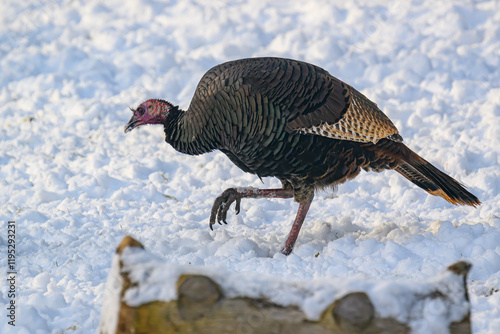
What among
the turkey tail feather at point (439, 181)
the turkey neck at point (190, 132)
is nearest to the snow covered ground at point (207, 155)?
the turkey tail feather at point (439, 181)

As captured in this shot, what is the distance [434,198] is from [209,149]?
6.82ft

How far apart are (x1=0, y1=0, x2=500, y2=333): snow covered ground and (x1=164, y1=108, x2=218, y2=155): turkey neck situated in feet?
2.12

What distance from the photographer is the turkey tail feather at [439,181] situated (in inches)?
167

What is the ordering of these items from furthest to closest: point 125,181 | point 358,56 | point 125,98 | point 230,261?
point 358,56 → point 125,98 → point 125,181 → point 230,261

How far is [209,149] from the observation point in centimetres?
414

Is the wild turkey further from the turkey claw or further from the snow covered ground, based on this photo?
the snow covered ground

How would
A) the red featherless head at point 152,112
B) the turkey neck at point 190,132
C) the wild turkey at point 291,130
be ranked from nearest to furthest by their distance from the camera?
the wild turkey at point 291,130, the turkey neck at point 190,132, the red featherless head at point 152,112

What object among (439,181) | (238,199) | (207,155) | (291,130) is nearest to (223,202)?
(238,199)

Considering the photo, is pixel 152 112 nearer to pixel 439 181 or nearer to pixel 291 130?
pixel 291 130

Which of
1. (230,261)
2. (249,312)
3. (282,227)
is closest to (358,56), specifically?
(282,227)

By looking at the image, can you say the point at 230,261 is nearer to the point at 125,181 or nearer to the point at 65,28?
the point at 125,181

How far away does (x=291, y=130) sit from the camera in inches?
152

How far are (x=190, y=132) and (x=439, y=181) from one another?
1.85m

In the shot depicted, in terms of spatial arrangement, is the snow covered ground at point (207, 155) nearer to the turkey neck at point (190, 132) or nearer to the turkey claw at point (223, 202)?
the turkey claw at point (223, 202)
